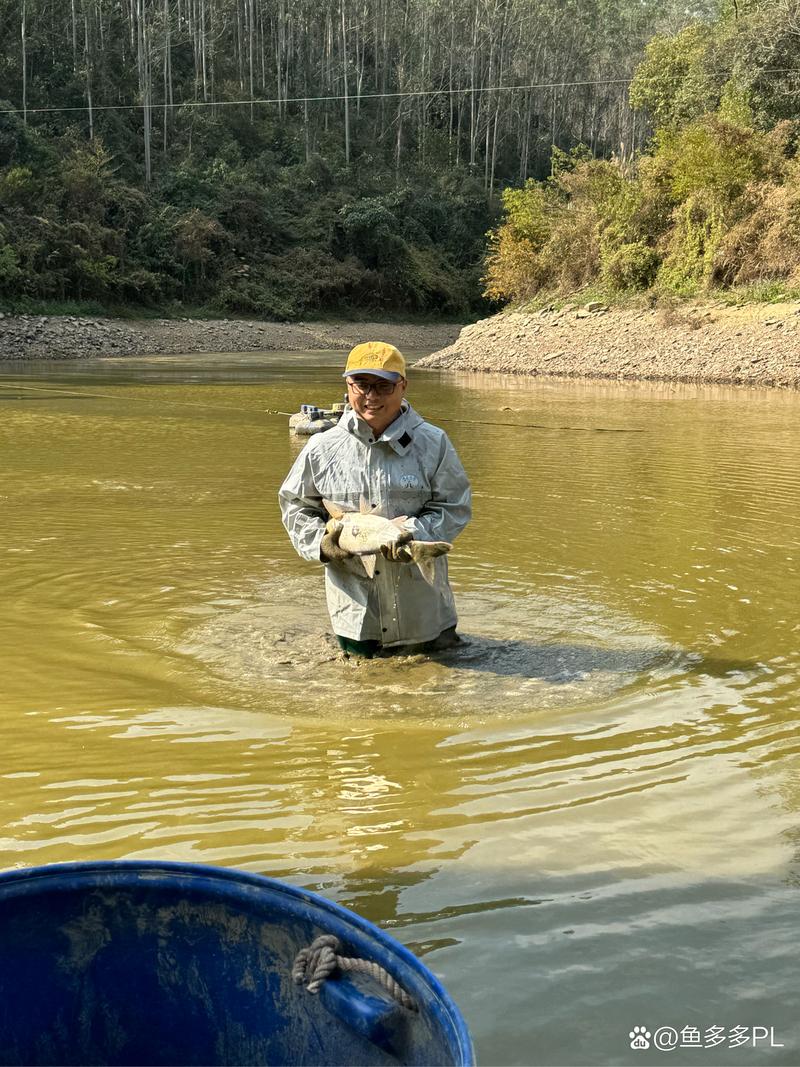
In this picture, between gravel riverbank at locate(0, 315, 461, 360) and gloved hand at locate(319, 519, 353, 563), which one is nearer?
gloved hand at locate(319, 519, 353, 563)

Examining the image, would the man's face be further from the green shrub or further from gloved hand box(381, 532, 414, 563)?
the green shrub

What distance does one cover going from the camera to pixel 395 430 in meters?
5.54

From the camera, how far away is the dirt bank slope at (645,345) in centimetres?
2845

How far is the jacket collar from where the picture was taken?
18.2 feet

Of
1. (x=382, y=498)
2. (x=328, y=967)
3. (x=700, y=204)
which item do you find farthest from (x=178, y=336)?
(x=328, y=967)

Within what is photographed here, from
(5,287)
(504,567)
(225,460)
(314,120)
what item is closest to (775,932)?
(504,567)

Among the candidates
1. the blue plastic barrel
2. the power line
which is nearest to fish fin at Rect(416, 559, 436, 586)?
the blue plastic barrel

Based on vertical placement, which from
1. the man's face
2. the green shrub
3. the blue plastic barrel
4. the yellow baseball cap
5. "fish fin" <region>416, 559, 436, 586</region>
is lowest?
the blue plastic barrel

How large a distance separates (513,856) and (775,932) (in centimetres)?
84

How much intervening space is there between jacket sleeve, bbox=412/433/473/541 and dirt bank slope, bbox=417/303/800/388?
22455 millimetres

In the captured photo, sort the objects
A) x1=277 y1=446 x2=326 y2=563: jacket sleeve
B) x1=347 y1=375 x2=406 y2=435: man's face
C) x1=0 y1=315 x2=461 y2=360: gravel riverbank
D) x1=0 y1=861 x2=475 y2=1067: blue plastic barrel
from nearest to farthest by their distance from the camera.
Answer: x1=0 y1=861 x2=475 y2=1067: blue plastic barrel
x1=347 y1=375 x2=406 y2=435: man's face
x1=277 y1=446 x2=326 y2=563: jacket sleeve
x1=0 y1=315 x2=461 y2=360: gravel riverbank

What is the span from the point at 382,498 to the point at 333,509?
9.5 inches

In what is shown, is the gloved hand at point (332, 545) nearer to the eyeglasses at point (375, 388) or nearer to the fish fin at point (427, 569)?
the fish fin at point (427, 569)

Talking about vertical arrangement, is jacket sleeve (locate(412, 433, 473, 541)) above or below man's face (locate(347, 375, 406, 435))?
below
